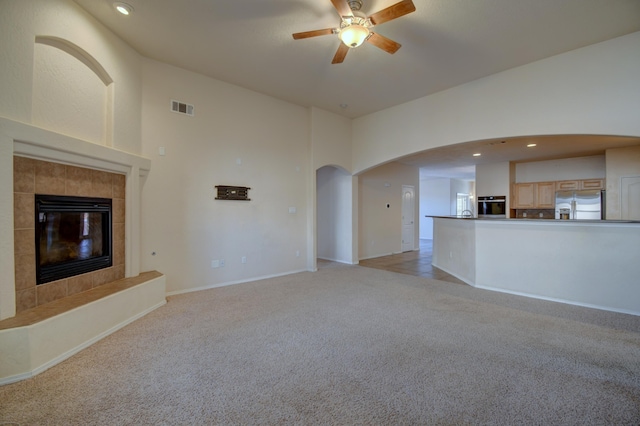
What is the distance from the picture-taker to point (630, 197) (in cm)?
590

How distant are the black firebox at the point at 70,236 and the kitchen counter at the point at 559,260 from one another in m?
5.57

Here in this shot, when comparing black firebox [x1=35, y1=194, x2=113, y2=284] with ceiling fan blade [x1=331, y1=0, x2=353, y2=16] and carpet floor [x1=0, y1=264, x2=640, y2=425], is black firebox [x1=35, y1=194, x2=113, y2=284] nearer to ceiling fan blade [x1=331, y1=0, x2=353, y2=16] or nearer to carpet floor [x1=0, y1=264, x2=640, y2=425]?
carpet floor [x1=0, y1=264, x2=640, y2=425]

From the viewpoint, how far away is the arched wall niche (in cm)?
266

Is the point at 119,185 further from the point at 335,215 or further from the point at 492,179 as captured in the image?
the point at 492,179

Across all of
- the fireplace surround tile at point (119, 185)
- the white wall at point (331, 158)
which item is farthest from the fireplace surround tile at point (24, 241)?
the white wall at point (331, 158)

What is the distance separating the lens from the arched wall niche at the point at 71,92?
266 cm

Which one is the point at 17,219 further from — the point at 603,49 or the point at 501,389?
the point at 603,49

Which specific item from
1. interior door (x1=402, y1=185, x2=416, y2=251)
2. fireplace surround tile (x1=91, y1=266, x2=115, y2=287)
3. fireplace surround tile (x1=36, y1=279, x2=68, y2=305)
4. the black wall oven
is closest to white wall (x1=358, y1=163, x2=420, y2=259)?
interior door (x1=402, y1=185, x2=416, y2=251)

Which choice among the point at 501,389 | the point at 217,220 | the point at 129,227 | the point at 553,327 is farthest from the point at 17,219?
the point at 553,327

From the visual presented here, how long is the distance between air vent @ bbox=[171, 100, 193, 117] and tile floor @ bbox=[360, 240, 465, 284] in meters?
4.82

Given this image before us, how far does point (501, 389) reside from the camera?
203cm

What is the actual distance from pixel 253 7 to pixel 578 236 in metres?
5.17

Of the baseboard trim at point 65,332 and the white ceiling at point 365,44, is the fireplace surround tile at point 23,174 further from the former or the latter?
the white ceiling at point 365,44

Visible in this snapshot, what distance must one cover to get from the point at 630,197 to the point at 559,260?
3836 mm
